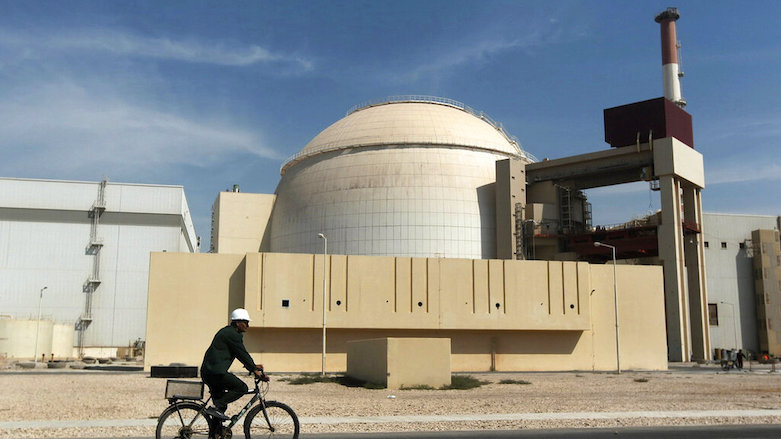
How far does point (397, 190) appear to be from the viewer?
235 ft

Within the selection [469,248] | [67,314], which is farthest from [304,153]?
[67,314]

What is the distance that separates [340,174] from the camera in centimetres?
7406

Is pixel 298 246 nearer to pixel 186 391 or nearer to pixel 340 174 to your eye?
pixel 340 174

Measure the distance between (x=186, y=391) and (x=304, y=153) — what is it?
68.5 metres

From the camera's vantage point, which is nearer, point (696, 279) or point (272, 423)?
point (272, 423)

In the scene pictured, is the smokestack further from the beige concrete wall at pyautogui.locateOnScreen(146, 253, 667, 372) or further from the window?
the beige concrete wall at pyautogui.locateOnScreen(146, 253, 667, 372)

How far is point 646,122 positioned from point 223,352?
6492 cm

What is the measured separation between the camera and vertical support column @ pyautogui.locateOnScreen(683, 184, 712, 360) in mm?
68375

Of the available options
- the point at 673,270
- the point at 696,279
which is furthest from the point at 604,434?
the point at 696,279

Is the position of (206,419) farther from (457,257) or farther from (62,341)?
(62,341)

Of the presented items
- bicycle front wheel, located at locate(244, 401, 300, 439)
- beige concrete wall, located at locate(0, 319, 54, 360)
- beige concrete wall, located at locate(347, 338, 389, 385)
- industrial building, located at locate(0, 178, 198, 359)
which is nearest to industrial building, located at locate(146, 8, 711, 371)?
industrial building, located at locate(0, 178, 198, 359)

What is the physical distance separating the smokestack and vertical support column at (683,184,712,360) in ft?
68.5

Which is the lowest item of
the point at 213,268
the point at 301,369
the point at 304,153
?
the point at 301,369

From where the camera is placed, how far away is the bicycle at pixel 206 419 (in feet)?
38.7
